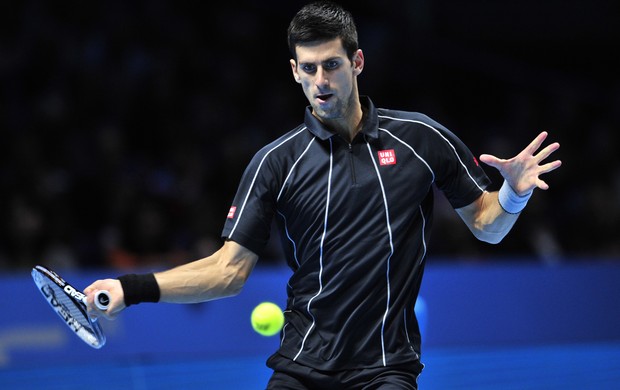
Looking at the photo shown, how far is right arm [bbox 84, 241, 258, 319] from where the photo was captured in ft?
12.6

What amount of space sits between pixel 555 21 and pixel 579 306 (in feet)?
20.9

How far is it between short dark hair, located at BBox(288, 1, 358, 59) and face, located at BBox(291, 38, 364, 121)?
0.03m

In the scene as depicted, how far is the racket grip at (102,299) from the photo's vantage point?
3760 mm

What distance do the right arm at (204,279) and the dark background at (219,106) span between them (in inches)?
233

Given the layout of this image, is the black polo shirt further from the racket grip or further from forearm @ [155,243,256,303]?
the racket grip

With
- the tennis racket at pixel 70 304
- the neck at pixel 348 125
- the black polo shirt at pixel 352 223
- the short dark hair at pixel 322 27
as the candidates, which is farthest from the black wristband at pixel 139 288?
the short dark hair at pixel 322 27

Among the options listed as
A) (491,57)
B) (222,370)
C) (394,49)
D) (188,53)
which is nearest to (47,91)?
(188,53)

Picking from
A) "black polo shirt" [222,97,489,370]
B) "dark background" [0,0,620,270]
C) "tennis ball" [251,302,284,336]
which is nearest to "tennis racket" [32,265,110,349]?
"black polo shirt" [222,97,489,370]

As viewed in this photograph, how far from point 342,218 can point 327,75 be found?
0.62 meters

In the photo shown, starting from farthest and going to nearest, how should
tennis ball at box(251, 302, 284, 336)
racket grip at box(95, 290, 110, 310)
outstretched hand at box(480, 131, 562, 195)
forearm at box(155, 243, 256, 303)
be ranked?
tennis ball at box(251, 302, 284, 336)
outstretched hand at box(480, 131, 562, 195)
forearm at box(155, 243, 256, 303)
racket grip at box(95, 290, 110, 310)

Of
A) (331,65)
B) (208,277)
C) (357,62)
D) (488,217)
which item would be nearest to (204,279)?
(208,277)

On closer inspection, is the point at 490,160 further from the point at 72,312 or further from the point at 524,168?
the point at 72,312

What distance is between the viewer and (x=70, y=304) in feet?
14.0

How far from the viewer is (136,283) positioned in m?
3.82
